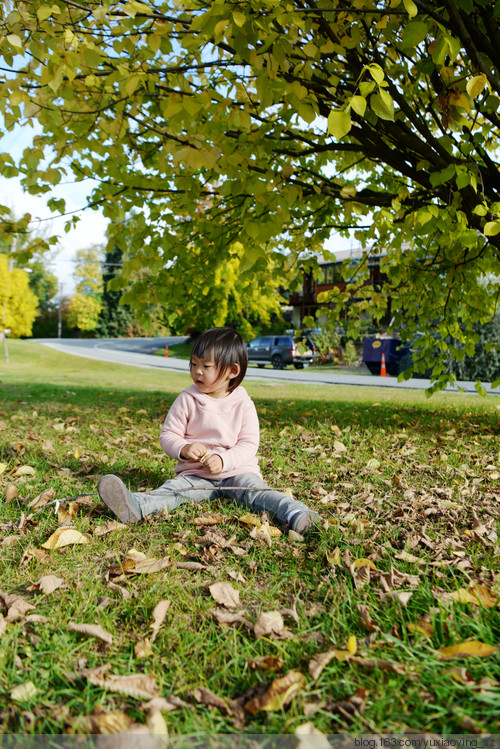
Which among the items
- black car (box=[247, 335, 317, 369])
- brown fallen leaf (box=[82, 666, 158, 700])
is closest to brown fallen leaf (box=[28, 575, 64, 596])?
brown fallen leaf (box=[82, 666, 158, 700])

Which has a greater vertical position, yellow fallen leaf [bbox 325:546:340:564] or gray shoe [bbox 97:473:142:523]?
gray shoe [bbox 97:473:142:523]

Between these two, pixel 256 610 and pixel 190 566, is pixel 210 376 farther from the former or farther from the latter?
pixel 256 610

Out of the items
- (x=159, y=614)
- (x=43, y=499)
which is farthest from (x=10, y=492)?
Result: (x=159, y=614)

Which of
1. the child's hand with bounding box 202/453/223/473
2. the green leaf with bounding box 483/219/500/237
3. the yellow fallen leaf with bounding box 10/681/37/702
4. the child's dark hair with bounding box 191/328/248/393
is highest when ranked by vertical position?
the green leaf with bounding box 483/219/500/237

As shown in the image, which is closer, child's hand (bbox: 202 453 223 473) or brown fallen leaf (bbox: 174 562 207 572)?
brown fallen leaf (bbox: 174 562 207 572)

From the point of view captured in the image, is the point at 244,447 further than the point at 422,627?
Yes

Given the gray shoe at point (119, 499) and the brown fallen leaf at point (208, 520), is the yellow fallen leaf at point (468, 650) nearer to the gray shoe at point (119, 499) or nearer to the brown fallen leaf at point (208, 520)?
the brown fallen leaf at point (208, 520)

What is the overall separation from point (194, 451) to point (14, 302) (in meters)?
24.8

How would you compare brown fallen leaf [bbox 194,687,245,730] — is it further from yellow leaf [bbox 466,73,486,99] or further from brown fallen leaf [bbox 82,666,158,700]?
yellow leaf [bbox 466,73,486,99]

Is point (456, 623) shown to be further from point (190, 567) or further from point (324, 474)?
point (324, 474)

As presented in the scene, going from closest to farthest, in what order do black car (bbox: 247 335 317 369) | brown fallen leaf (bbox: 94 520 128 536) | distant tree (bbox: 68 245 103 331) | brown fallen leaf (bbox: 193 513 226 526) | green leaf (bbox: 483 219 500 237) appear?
1. brown fallen leaf (bbox: 94 520 128 536)
2. brown fallen leaf (bbox: 193 513 226 526)
3. green leaf (bbox: 483 219 500 237)
4. black car (bbox: 247 335 317 369)
5. distant tree (bbox: 68 245 103 331)

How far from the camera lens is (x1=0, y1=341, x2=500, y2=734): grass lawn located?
1345 mm

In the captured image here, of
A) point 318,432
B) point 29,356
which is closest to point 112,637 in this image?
point 318,432

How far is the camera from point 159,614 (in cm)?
178
